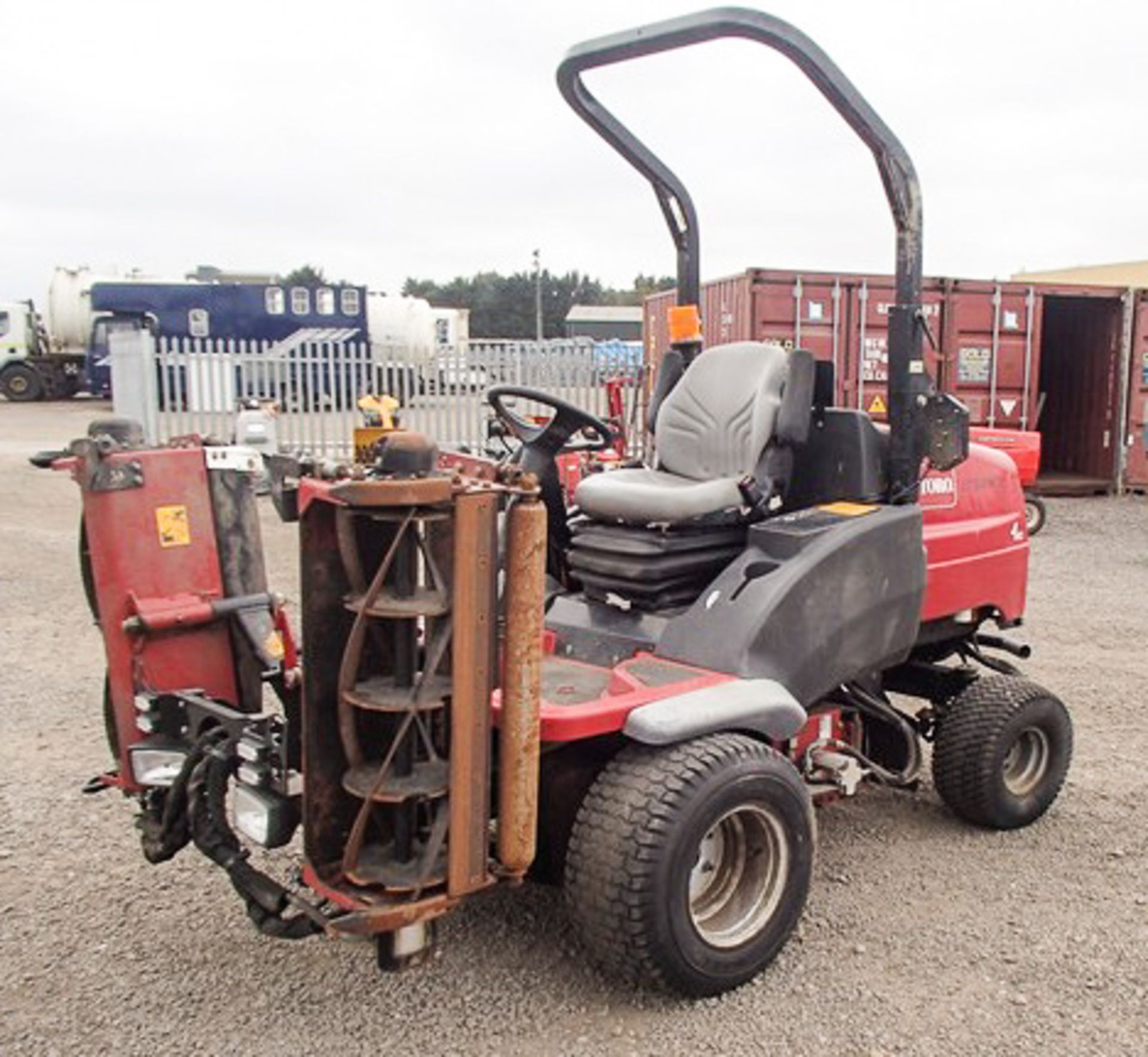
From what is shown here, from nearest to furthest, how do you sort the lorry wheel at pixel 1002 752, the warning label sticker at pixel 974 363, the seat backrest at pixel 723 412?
the seat backrest at pixel 723 412 < the lorry wheel at pixel 1002 752 < the warning label sticker at pixel 974 363

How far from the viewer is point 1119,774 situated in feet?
15.1

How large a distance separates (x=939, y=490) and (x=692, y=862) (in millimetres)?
1850

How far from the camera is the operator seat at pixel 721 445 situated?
358cm

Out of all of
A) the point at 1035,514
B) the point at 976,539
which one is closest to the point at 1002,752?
the point at 976,539

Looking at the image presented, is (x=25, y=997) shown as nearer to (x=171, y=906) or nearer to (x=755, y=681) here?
(x=171, y=906)

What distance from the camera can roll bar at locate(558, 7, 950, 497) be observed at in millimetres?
3275

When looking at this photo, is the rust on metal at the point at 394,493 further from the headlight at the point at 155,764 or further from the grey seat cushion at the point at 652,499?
the grey seat cushion at the point at 652,499

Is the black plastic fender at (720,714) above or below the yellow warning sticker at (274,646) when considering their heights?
below

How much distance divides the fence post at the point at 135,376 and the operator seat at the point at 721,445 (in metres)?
10.4

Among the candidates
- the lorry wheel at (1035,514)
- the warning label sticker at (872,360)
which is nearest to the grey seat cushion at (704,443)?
Result: the lorry wheel at (1035,514)

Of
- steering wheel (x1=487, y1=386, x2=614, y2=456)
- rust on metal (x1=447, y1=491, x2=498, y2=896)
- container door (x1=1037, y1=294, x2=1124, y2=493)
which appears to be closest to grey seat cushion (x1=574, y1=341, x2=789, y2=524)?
steering wheel (x1=487, y1=386, x2=614, y2=456)

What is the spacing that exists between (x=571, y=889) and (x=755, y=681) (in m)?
0.73

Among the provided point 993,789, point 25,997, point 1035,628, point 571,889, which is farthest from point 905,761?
point 1035,628

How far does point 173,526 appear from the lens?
322cm
